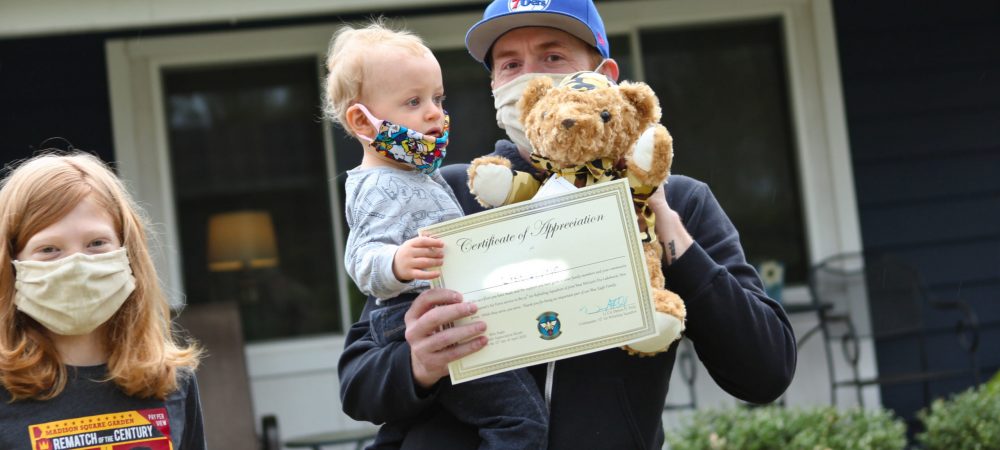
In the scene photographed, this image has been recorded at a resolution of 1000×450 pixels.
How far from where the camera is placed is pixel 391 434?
1982 millimetres

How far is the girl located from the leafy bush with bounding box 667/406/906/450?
11.2 ft

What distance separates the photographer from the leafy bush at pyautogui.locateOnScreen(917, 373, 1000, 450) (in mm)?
5277

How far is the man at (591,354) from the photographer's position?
1853 millimetres

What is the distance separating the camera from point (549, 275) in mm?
1778

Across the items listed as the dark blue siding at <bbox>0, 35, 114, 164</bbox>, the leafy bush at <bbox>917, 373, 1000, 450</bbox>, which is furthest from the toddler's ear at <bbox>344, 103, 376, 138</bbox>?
the dark blue siding at <bbox>0, 35, 114, 164</bbox>

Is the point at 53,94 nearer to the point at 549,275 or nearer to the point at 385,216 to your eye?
the point at 385,216

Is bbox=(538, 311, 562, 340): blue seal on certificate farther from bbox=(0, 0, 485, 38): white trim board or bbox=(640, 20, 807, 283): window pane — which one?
bbox=(640, 20, 807, 283): window pane

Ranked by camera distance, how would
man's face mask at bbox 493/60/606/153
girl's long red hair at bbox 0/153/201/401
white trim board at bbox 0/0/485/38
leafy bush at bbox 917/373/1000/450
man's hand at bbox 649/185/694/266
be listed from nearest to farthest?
man's hand at bbox 649/185/694/266 < man's face mask at bbox 493/60/606/153 < girl's long red hair at bbox 0/153/201/401 < white trim board at bbox 0/0/485/38 < leafy bush at bbox 917/373/1000/450

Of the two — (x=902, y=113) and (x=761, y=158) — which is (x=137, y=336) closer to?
(x=761, y=158)

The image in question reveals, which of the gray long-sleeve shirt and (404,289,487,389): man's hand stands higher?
the gray long-sleeve shirt

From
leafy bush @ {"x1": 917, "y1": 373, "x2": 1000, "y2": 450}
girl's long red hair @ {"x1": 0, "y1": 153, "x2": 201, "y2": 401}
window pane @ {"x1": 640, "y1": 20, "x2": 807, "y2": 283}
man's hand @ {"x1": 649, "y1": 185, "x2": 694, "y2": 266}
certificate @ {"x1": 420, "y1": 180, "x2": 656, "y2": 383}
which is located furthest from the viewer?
window pane @ {"x1": 640, "y1": 20, "x2": 807, "y2": 283}

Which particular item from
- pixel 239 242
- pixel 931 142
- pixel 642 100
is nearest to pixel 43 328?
pixel 642 100

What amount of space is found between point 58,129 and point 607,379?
15.5 ft

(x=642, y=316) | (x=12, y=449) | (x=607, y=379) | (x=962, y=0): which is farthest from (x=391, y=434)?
(x=962, y=0)
